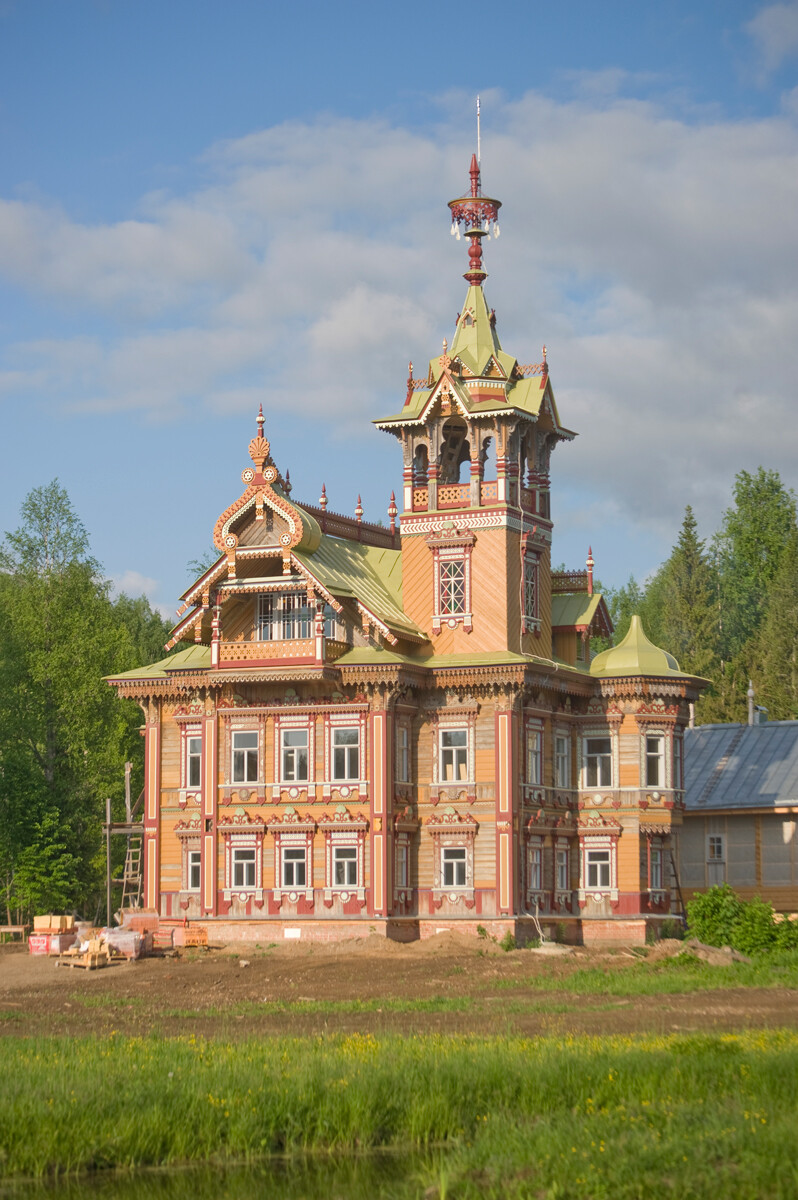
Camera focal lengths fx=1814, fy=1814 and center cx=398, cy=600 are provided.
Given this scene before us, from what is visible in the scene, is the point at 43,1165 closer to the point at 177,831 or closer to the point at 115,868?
the point at 177,831

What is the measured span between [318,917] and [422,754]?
5.35 metres

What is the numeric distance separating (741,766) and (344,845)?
582 inches

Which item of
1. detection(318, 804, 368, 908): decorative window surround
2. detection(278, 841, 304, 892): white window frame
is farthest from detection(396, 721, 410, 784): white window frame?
detection(278, 841, 304, 892): white window frame

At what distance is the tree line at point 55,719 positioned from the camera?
63.1 m

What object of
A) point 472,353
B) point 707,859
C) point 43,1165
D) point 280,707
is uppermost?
point 472,353

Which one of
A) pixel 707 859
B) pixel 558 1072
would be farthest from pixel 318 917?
pixel 558 1072

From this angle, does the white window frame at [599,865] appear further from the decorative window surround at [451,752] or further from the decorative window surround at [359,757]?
the decorative window surround at [359,757]

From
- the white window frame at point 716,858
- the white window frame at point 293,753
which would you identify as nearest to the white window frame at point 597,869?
the white window frame at point 716,858

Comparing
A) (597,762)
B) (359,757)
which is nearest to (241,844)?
(359,757)

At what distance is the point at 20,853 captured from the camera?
207 ft

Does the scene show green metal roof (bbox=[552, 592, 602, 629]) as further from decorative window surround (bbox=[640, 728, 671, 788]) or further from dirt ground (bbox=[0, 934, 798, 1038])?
dirt ground (bbox=[0, 934, 798, 1038])

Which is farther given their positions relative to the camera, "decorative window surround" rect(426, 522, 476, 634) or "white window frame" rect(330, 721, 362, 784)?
"decorative window surround" rect(426, 522, 476, 634)

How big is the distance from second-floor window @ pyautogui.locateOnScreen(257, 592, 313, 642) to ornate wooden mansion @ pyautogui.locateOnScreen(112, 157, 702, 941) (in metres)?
0.06

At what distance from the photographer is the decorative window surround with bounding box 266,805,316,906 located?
49812mm
